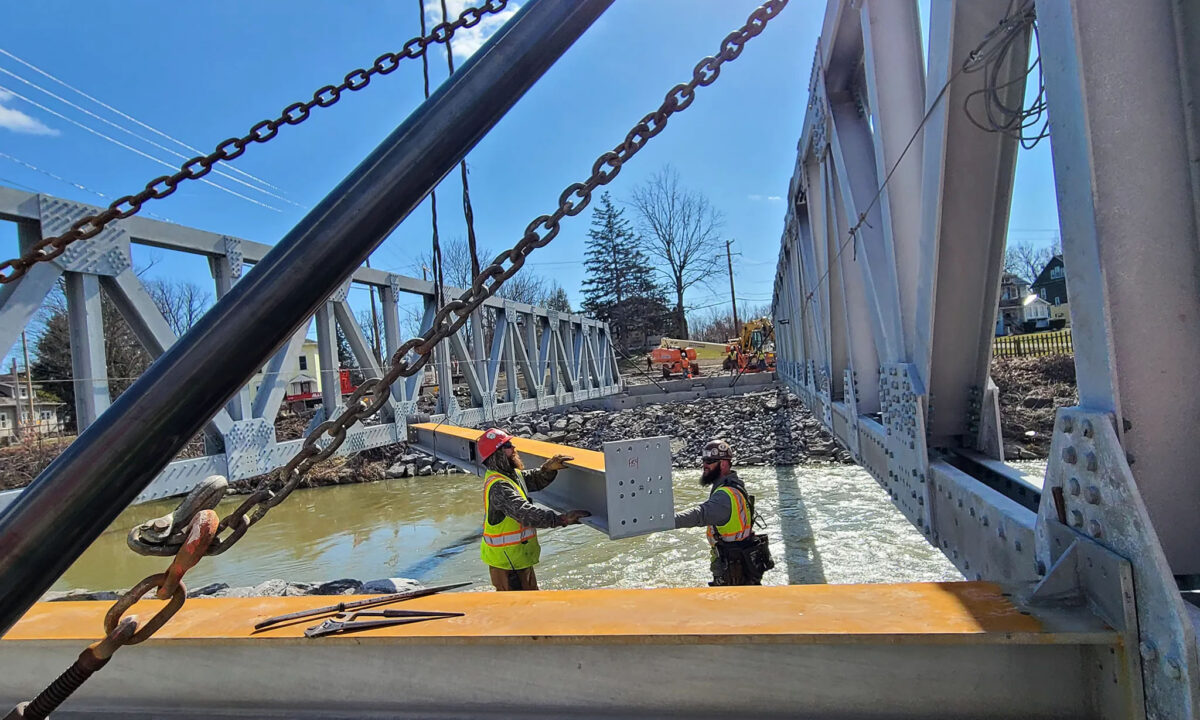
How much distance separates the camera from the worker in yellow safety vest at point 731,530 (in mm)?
5297

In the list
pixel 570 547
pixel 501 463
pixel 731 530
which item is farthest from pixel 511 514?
pixel 570 547

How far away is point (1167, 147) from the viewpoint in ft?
5.57

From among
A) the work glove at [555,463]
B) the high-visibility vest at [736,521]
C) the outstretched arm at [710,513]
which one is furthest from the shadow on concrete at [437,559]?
the outstretched arm at [710,513]

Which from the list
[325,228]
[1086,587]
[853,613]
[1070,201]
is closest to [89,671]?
[325,228]

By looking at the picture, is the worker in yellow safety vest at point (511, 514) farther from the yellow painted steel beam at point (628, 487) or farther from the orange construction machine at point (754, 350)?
the orange construction machine at point (754, 350)

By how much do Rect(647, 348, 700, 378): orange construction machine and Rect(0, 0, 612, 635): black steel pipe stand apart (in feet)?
107

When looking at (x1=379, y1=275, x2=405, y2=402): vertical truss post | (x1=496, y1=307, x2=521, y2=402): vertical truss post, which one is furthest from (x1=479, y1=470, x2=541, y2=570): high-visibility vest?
(x1=496, y1=307, x2=521, y2=402): vertical truss post

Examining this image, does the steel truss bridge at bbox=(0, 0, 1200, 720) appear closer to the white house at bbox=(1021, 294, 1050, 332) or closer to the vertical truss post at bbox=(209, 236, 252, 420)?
the vertical truss post at bbox=(209, 236, 252, 420)

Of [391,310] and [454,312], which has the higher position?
[391,310]

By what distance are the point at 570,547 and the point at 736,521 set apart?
14.6 feet

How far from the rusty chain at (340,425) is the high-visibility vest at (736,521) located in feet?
11.8

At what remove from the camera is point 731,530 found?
5348 millimetres

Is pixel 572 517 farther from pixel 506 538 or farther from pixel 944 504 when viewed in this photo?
pixel 944 504

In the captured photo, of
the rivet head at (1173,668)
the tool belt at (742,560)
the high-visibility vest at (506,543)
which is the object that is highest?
the rivet head at (1173,668)
